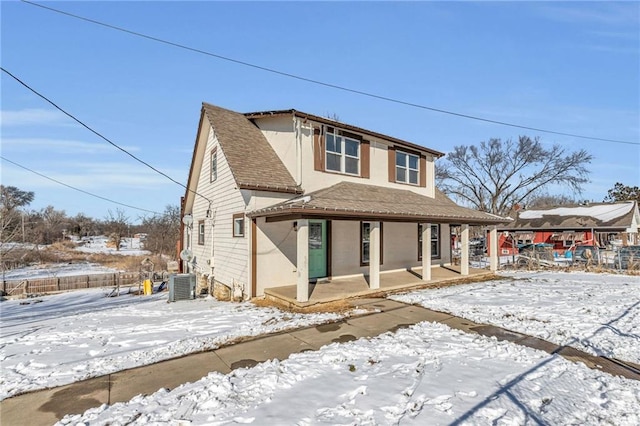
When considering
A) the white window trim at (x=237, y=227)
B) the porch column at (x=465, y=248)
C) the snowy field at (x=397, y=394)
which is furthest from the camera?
the porch column at (x=465, y=248)

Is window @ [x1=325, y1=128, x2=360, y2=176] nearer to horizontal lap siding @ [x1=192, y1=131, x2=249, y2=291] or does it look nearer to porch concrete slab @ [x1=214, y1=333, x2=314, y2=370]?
horizontal lap siding @ [x1=192, y1=131, x2=249, y2=291]

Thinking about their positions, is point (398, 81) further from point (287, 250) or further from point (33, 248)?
point (33, 248)

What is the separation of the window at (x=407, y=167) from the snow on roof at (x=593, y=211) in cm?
1730

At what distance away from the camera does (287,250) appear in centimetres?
998

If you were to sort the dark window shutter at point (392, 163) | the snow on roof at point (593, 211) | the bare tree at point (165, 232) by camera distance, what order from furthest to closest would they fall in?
1. the bare tree at point (165, 232)
2. the snow on roof at point (593, 211)
3. the dark window shutter at point (392, 163)

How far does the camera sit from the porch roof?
323 inches

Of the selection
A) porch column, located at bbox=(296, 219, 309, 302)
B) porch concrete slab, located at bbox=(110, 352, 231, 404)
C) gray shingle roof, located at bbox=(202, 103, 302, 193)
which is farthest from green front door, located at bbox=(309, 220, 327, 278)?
porch concrete slab, located at bbox=(110, 352, 231, 404)

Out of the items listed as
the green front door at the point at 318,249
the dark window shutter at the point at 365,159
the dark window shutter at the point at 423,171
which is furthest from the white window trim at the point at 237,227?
the dark window shutter at the point at 423,171

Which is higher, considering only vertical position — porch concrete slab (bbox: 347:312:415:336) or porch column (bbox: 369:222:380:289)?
porch column (bbox: 369:222:380:289)

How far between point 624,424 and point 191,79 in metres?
14.9

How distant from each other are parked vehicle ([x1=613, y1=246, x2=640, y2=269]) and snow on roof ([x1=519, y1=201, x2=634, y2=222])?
22.9 ft

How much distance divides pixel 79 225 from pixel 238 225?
2320 inches

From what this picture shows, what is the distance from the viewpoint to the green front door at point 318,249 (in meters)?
10.8

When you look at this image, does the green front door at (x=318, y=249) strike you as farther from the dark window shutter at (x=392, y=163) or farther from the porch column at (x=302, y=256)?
the dark window shutter at (x=392, y=163)
